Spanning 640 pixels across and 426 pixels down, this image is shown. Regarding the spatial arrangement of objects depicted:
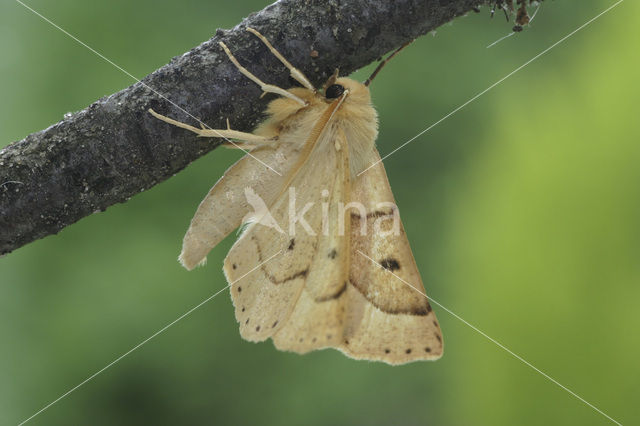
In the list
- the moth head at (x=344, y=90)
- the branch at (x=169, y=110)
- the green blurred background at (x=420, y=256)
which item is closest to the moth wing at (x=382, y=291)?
the moth head at (x=344, y=90)

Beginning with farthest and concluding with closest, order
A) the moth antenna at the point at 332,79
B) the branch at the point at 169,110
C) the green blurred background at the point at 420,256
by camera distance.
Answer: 1. the green blurred background at the point at 420,256
2. the moth antenna at the point at 332,79
3. the branch at the point at 169,110

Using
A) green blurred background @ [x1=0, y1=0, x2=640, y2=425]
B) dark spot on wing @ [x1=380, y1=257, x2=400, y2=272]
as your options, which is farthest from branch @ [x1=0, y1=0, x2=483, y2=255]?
green blurred background @ [x1=0, y1=0, x2=640, y2=425]

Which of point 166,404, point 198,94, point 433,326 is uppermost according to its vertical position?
point 198,94

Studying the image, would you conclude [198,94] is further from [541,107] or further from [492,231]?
[541,107]

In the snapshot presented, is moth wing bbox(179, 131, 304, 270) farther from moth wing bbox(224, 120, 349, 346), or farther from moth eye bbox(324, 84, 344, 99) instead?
moth eye bbox(324, 84, 344, 99)

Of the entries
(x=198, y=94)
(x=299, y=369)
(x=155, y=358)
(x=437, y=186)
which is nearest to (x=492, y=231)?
(x=437, y=186)

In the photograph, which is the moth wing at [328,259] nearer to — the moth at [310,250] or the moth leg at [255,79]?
the moth at [310,250]

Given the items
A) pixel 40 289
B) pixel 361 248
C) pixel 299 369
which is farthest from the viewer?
pixel 299 369
